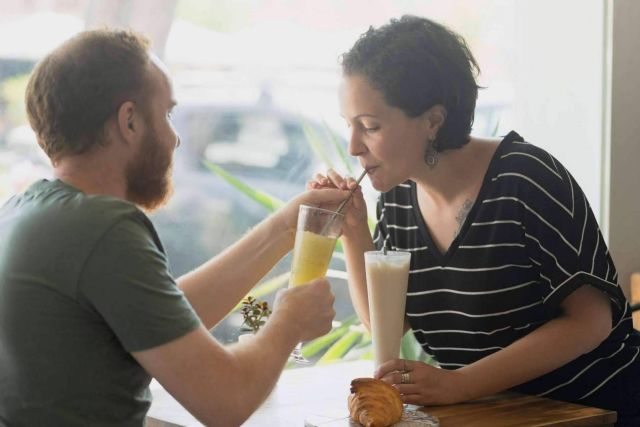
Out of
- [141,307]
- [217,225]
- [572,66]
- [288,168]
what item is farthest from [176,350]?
[572,66]

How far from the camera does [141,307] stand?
141 cm

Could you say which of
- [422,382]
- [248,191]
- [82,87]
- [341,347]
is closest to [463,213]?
[422,382]

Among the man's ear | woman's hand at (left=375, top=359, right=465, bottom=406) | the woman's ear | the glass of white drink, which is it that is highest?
the man's ear

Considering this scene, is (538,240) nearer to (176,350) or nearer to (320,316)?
(320,316)

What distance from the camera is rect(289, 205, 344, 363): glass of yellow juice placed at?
1.79 metres

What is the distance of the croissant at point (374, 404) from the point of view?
166cm

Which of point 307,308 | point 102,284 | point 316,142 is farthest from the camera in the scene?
point 316,142

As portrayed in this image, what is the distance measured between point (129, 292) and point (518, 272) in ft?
2.98

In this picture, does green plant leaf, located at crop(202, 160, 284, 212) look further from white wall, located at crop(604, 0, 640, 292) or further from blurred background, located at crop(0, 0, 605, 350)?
white wall, located at crop(604, 0, 640, 292)

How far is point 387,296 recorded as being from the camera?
189 centimetres

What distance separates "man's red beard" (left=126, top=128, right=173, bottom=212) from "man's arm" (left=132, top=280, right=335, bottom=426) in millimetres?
280

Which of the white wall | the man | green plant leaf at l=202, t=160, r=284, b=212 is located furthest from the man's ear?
the white wall

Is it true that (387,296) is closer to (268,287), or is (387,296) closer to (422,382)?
(422,382)

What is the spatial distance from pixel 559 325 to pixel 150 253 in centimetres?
89
